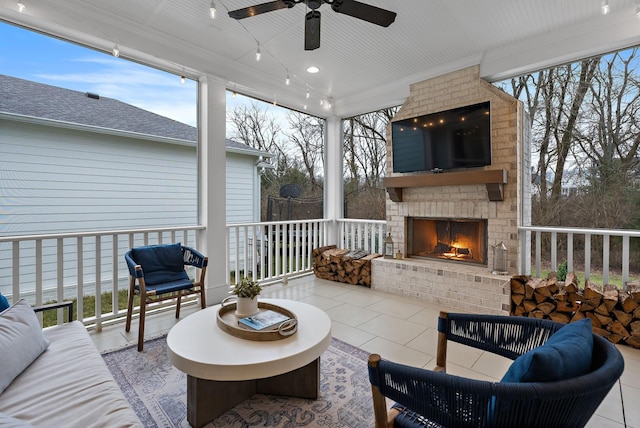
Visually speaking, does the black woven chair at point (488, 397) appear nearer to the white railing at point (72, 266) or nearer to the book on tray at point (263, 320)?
the book on tray at point (263, 320)

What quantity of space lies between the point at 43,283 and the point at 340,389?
271cm

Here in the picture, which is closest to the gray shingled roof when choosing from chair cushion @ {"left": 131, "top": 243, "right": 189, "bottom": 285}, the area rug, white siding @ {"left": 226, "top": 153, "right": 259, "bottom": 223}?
white siding @ {"left": 226, "top": 153, "right": 259, "bottom": 223}

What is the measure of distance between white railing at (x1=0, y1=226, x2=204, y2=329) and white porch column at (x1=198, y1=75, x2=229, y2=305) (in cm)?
38

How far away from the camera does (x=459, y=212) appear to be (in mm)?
3881

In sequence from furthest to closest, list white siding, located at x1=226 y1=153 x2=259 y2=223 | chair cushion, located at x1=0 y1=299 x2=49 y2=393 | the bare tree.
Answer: the bare tree < white siding, located at x1=226 y1=153 x2=259 y2=223 < chair cushion, located at x1=0 y1=299 x2=49 y2=393

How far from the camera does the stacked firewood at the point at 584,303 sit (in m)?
2.61

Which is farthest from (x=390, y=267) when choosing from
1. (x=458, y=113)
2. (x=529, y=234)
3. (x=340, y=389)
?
(x=340, y=389)

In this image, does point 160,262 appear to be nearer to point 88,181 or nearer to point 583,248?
point 88,181

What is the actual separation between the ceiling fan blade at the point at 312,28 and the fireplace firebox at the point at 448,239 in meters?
2.74

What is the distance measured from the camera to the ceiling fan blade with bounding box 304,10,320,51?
7.14ft

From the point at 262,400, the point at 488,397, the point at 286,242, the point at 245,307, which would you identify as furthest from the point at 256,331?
the point at 286,242

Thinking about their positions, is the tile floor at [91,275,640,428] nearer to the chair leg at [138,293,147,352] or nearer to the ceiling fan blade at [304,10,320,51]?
the chair leg at [138,293,147,352]

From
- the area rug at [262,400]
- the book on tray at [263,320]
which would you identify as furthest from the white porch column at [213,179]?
the book on tray at [263,320]

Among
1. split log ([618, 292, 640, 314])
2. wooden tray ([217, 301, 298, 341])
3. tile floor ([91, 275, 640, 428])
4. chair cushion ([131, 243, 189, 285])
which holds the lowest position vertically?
tile floor ([91, 275, 640, 428])
